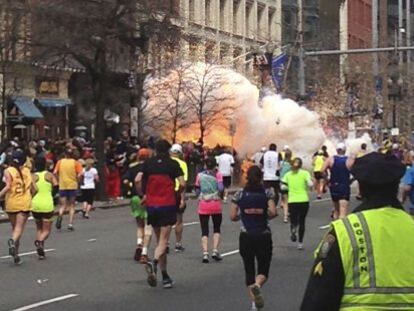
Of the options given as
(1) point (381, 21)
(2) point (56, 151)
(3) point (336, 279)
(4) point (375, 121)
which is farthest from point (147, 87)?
(1) point (381, 21)

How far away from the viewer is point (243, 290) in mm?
12555

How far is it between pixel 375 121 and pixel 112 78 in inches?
1192

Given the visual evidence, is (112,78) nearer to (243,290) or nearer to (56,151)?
(56,151)

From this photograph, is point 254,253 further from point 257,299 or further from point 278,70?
point 278,70

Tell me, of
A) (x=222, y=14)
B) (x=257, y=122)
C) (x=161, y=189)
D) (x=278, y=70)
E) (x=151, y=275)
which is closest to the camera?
(x=151, y=275)

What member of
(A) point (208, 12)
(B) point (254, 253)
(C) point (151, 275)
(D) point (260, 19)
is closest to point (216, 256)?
(C) point (151, 275)

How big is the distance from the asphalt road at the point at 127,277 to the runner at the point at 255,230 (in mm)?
353

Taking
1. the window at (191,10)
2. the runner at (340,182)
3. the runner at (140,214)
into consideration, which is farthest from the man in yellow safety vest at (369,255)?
the window at (191,10)

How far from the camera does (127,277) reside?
45.1ft

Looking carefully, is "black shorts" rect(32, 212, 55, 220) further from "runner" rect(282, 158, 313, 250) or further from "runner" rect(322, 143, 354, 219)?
"runner" rect(322, 143, 354, 219)

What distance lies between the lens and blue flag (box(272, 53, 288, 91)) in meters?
47.6

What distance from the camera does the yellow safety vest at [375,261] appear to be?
4.14m

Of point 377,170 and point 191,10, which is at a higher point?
point 191,10

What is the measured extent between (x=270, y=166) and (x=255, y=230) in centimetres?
1608
